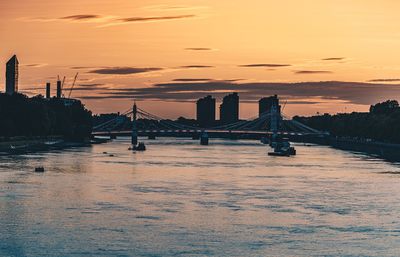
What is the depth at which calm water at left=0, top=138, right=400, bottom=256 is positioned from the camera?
4027cm

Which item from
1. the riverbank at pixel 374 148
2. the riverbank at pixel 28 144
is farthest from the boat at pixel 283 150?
the riverbank at pixel 28 144

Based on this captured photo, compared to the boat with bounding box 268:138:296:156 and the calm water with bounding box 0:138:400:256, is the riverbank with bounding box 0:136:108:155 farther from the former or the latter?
the calm water with bounding box 0:138:400:256

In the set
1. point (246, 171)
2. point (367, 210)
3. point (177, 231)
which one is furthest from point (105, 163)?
point (177, 231)

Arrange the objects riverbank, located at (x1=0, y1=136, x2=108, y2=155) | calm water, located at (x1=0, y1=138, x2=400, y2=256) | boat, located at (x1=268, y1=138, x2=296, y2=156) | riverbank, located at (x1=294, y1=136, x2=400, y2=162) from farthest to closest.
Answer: boat, located at (x1=268, y1=138, x2=296, y2=156)
riverbank, located at (x1=294, y1=136, x2=400, y2=162)
riverbank, located at (x1=0, y1=136, x2=108, y2=155)
calm water, located at (x1=0, y1=138, x2=400, y2=256)

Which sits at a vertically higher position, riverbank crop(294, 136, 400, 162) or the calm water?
riverbank crop(294, 136, 400, 162)

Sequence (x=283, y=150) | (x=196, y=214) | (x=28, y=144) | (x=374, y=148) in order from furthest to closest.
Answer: (x=374, y=148) < (x=283, y=150) < (x=28, y=144) < (x=196, y=214)

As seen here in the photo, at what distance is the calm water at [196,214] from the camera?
40269 millimetres

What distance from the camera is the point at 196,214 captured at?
50750mm

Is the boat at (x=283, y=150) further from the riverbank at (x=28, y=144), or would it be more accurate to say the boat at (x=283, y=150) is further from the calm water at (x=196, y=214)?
the calm water at (x=196, y=214)

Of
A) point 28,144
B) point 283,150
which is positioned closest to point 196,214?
point 283,150

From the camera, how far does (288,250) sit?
39.7 metres

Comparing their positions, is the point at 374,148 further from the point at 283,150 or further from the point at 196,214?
the point at 196,214

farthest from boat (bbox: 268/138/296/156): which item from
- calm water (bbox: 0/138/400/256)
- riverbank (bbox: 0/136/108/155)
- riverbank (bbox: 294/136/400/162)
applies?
calm water (bbox: 0/138/400/256)

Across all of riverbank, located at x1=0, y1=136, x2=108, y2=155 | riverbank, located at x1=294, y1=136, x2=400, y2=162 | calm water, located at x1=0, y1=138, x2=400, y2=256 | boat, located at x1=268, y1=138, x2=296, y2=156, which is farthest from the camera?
boat, located at x1=268, y1=138, x2=296, y2=156
